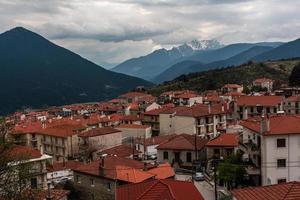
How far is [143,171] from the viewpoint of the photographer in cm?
3528

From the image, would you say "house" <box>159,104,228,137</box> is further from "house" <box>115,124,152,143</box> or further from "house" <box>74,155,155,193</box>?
"house" <box>74,155,155,193</box>

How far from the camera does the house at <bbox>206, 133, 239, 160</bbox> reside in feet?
143

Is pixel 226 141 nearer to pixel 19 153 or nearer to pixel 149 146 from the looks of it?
pixel 149 146

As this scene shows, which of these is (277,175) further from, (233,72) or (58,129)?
(233,72)

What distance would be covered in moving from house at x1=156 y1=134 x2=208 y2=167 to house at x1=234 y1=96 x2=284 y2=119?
31.8 metres

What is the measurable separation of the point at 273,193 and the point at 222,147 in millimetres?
25670

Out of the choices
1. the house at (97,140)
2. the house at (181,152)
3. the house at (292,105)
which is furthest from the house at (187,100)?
the house at (181,152)

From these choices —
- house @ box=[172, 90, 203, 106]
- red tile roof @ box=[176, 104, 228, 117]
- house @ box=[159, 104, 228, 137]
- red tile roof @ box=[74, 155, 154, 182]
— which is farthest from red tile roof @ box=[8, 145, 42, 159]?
house @ box=[172, 90, 203, 106]

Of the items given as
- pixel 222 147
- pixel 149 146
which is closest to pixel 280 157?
pixel 222 147

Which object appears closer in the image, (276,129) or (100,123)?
(276,129)

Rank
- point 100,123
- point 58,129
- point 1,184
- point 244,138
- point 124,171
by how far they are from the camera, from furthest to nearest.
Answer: point 100,123 → point 58,129 → point 244,138 → point 124,171 → point 1,184

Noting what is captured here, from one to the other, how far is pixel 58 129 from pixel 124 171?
3904 centimetres

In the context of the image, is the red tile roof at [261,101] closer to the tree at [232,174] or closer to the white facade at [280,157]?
the white facade at [280,157]

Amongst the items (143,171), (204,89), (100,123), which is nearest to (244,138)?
(143,171)
